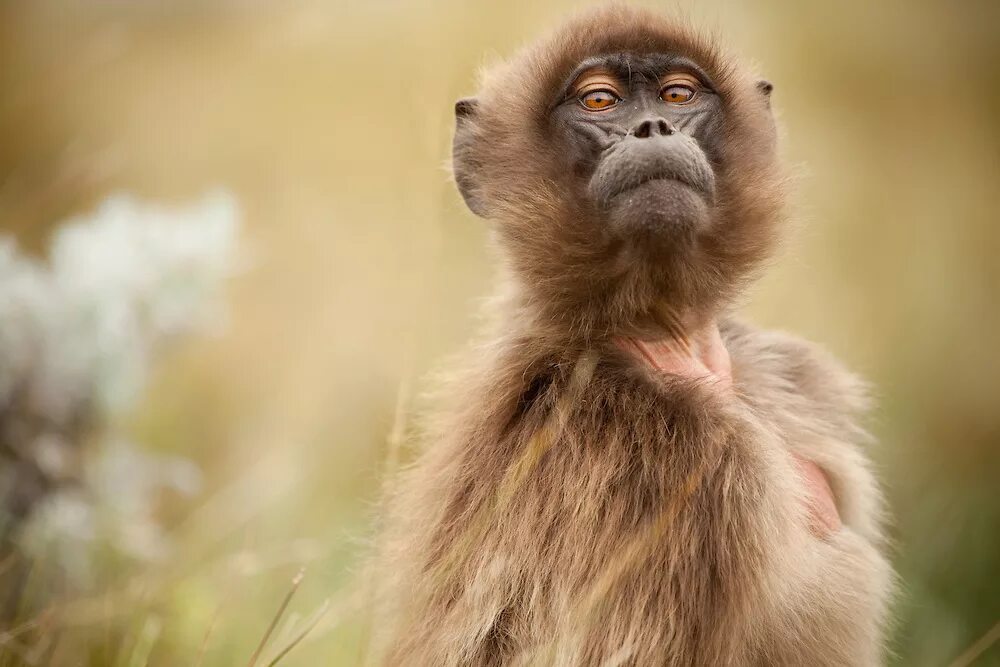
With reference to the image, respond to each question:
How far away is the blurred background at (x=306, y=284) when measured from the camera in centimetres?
258

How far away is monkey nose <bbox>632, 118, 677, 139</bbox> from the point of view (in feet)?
8.10

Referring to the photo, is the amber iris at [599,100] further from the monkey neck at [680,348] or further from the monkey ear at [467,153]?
the monkey neck at [680,348]

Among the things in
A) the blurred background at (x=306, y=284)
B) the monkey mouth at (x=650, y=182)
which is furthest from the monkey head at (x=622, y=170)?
the blurred background at (x=306, y=284)

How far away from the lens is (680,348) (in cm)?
260

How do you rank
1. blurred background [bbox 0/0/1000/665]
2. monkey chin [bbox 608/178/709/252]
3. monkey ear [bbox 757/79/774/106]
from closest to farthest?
1. monkey chin [bbox 608/178/709/252]
2. blurred background [bbox 0/0/1000/665]
3. monkey ear [bbox 757/79/774/106]

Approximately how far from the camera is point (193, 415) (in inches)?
177

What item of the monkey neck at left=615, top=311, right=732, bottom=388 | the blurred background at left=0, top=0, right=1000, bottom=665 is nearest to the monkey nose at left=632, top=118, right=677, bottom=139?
the monkey neck at left=615, top=311, right=732, bottom=388

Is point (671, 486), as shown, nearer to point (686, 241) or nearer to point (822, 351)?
point (686, 241)

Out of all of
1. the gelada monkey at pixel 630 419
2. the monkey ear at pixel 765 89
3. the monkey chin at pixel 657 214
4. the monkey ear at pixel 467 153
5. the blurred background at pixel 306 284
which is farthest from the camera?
the monkey ear at pixel 765 89

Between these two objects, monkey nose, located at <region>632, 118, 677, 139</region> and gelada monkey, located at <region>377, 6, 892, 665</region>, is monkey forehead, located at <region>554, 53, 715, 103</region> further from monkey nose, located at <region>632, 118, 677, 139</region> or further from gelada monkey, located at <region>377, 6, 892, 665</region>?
monkey nose, located at <region>632, 118, 677, 139</region>

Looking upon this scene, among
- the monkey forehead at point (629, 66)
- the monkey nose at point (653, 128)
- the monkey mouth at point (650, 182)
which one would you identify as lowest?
the monkey mouth at point (650, 182)

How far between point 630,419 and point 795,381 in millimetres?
910


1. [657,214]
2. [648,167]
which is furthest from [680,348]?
[648,167]

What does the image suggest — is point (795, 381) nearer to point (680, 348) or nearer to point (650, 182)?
point (680, 348)
